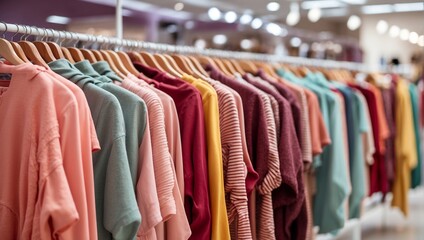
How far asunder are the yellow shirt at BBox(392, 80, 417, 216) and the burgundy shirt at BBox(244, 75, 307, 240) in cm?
196

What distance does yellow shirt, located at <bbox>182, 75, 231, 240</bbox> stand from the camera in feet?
7.25

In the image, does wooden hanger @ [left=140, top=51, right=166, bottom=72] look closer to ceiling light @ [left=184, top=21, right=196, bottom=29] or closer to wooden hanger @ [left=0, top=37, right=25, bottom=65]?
wooden hanger @ [left=0, top=37, right=25, bottom=65]

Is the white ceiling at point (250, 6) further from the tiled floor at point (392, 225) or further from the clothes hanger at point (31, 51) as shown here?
the clothes hanger at point (31, 51)

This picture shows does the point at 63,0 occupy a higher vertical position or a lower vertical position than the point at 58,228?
higher

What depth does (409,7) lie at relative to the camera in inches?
205

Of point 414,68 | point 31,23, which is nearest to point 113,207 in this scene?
point 31,23

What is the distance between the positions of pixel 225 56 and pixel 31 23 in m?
0.99

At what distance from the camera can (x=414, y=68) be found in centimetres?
788

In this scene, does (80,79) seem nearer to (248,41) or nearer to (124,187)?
(124,187)

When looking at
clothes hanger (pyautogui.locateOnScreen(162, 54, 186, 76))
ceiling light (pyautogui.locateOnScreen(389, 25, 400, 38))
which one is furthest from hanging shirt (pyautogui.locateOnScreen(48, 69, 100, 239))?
ceiling light (pyautogui.locateOnScreen(389, 25, 400, 38))

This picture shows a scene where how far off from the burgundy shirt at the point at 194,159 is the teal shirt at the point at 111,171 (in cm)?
38

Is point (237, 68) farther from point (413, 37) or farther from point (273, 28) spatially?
point (413, 37)

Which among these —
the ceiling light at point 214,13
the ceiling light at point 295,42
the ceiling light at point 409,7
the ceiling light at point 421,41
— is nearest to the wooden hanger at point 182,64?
the ceiling light at point 214,13

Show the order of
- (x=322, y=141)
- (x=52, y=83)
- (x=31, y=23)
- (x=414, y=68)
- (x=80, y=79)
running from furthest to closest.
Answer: (x=414, y=68)
(x=322, y=141)
(x=31, y=23)
(x=80, y=79)
(x=52, y=83)
